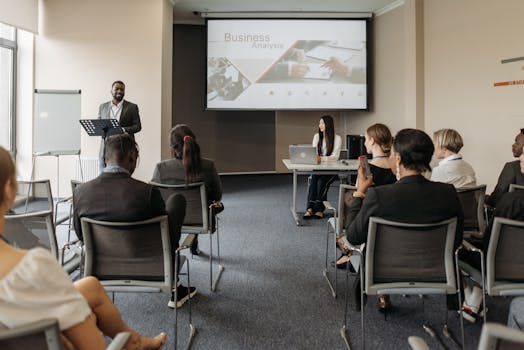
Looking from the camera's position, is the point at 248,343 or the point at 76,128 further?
the point at 76,128

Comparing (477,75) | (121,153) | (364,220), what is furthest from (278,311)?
(477,75)

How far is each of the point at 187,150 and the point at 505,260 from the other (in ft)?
6.49

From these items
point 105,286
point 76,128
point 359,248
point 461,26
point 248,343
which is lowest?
point 248,343

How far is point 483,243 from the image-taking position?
6.20 feet

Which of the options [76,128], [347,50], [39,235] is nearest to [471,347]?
[39,235]

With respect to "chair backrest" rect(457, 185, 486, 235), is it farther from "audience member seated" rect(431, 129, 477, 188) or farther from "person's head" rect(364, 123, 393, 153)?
"person's head" rect(364, 123, 393, 153)

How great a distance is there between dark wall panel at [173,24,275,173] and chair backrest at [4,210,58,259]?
6.48 m

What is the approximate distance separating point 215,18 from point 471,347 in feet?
21.3

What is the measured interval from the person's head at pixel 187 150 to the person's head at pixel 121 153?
78 cm

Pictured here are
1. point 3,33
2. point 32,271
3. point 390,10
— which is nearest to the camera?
point 32,271

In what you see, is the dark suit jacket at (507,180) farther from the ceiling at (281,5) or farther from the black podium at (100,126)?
the ceiling at (281,5)

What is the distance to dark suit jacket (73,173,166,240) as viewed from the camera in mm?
1731

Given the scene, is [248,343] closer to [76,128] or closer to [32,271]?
[32,271]

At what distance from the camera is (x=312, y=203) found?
Result: 203 inches
